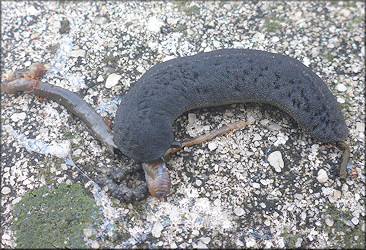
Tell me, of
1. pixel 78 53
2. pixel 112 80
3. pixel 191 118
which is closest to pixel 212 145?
pixel 191 118

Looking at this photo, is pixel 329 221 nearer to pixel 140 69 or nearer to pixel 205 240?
pixel 205 240

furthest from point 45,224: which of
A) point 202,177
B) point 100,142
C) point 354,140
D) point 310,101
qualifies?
point 354,140

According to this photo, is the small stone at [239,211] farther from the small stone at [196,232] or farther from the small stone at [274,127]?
the small stone at [274,127]

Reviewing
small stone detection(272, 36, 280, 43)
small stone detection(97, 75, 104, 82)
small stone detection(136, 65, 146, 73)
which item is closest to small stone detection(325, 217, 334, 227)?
small stone detection(272, 36, 280, 43)

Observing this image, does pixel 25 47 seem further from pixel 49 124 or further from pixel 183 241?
pixel 183 241

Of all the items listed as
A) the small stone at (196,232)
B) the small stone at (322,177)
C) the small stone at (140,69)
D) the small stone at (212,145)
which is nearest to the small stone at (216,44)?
the small stone at (140,69)

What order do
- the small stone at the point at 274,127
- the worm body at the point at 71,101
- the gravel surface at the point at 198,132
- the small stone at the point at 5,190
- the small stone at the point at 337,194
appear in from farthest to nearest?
the small stone at the point at 274,127, the worm body at the point at 71,101, the small stone at the point at 5,190, the small stone at the point at 337,194, the gravel surface at the point at 198,132
